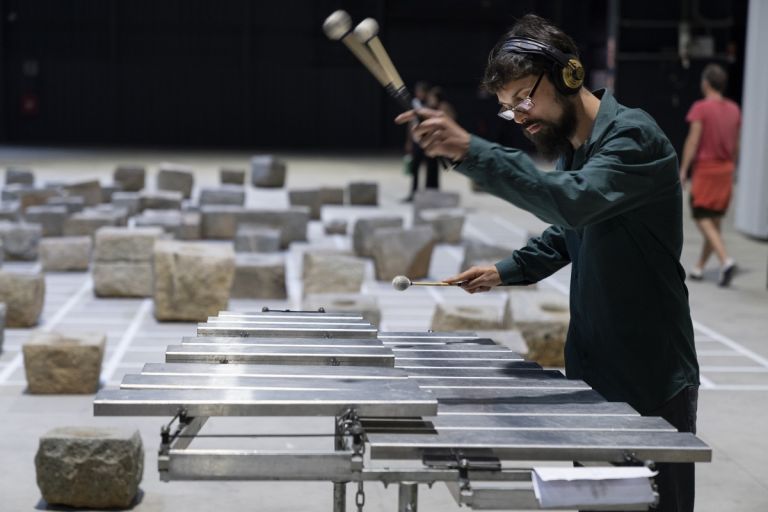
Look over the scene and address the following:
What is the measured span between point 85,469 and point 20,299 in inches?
164

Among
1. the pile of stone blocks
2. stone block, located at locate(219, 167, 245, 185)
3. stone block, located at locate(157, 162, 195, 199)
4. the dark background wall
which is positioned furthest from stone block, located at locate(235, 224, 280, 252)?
the dark background wall

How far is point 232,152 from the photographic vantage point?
1208 inches

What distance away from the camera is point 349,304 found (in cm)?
882

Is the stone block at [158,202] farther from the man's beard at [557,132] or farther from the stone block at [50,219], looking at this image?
the man's beard at [557,132]

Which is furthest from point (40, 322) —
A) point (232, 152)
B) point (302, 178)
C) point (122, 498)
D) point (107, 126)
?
point (107, 126)

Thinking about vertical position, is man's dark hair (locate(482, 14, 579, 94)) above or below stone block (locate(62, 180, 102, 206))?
above

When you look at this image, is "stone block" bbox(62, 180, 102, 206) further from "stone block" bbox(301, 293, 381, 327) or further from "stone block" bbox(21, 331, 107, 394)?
"stone block" bbox(21, 331, 107, 394)

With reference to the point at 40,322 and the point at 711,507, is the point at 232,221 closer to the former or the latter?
the point at 40,322

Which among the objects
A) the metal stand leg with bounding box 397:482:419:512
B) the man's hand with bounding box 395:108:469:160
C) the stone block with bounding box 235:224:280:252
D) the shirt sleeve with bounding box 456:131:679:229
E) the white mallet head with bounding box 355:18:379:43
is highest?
the white mallet head with bounding box 355:18:379:43

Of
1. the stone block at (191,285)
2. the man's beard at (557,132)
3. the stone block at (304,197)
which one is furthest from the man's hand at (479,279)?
the stone block at (304,197)

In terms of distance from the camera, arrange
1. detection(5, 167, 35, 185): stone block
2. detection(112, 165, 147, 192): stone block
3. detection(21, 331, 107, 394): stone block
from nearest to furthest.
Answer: detection(21, 331, 107, 394): stone block < detection(5, 167, 35, 185): stone block < detection(112, 165, 147, 192): stone block

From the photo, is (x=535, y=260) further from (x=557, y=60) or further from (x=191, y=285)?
(x=191, y=285)

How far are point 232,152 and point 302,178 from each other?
26.4ft

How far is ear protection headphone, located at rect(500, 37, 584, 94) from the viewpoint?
10.7 ft
